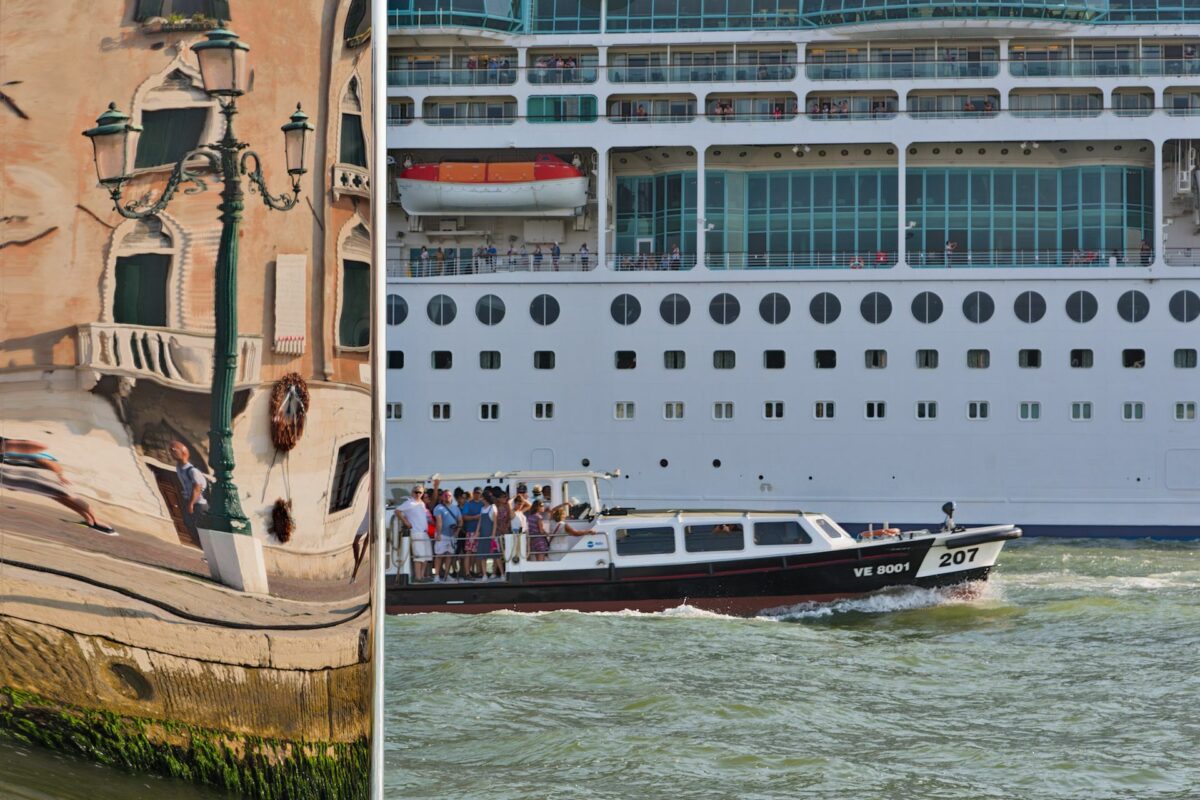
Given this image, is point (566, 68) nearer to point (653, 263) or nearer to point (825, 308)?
point (653, 263)

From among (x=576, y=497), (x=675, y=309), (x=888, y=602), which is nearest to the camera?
(x=888, y=602)

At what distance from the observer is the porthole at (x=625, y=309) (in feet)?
83.4

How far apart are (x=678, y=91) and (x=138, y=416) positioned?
2520cm

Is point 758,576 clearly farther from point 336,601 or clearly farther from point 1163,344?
point 336,601

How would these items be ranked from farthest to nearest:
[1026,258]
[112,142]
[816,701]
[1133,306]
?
[1026,258] → [1133,306] → [816,701] → [112,142]

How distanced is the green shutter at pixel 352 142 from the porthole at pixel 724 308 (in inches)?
904

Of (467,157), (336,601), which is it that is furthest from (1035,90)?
(336,601)

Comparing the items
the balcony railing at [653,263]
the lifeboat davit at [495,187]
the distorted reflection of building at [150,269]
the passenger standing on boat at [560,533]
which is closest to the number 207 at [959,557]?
the passenger standing on boat at [560,533]

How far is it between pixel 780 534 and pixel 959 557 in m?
2.15

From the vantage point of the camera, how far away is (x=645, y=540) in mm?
17406

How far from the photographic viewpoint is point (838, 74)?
2666 centimetres

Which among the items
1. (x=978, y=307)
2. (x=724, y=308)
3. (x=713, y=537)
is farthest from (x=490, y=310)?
(x=713, y=537)

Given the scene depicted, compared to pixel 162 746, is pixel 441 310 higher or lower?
higher

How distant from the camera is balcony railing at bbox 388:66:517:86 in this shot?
1078 inches
